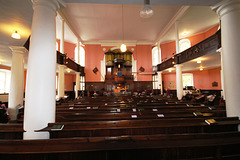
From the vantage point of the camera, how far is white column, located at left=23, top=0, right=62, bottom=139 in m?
Result: 2.29

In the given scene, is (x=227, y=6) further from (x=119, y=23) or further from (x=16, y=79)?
(x=119, y=23)

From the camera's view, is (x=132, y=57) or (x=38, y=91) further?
(x=132, y=57)

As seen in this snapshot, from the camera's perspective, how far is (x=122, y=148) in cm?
132

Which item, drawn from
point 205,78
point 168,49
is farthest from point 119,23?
point 205,78

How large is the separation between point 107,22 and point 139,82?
25.9 ft

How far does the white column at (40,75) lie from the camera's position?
229cm

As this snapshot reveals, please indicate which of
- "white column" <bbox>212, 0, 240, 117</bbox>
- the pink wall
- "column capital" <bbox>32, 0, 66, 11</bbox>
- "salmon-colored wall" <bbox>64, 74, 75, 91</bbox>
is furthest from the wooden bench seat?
"salmon-colored wall" <bbox>64, 74, 75, 91</bbox>

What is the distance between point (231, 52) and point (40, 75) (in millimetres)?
4468

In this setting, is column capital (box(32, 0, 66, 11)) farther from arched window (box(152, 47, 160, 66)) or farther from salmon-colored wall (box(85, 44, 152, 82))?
arched window (box(152, 47, 160, 66))

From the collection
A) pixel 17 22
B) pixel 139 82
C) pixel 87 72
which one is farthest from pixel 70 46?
pixel 17 22

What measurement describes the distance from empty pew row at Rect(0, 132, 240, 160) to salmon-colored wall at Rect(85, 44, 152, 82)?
13030mm

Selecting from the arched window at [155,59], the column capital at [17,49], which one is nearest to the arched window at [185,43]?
Result: the arched window at [155,59]

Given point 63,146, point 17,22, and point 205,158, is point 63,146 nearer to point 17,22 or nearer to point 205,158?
point 205,158

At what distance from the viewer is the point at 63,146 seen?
1437 mm
